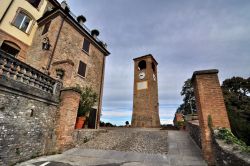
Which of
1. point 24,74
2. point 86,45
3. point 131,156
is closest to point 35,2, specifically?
point 86,45

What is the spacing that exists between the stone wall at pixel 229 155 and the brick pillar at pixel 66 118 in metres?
6.35

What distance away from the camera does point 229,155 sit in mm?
3383

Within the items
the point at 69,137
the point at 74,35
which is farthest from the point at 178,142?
the point at 74,35

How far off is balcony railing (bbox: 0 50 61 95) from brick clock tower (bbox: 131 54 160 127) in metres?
13.5

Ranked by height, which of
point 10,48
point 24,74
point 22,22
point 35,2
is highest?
point 35,2

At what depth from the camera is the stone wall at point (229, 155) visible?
289 cm

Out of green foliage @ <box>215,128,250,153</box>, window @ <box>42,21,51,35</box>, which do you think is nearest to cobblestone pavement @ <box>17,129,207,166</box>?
green foliage @ <box>215,128,250,153</box>

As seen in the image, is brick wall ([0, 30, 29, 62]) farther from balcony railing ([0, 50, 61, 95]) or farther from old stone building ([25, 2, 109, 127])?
balcony railing ([0, 50, 61, 95])

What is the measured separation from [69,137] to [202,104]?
6362 millimetres

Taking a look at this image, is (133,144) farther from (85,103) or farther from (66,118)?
(85,103)

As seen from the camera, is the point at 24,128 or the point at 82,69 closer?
the point at 24,128

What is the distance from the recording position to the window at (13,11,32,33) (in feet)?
40.9

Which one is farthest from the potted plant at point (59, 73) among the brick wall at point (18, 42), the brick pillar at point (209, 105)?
the brick pillar at point (209, 105)

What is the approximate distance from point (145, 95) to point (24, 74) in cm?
1608
